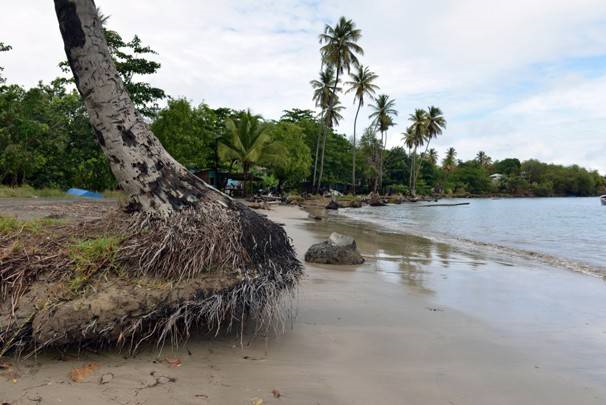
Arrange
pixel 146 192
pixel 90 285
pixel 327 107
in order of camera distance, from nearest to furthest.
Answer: pixel 90 285 → pixel 146 192 → pixel 327 107

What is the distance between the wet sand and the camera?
2875mm

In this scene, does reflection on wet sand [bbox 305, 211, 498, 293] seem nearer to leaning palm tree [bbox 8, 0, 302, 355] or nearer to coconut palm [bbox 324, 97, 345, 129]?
leaning palm tree [bbox 8, 0, 302, 355]

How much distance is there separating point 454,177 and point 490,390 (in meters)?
95.9

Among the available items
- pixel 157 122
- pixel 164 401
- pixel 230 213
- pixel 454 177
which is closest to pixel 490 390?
pixel 164 401

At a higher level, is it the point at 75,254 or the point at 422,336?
the point at 75,254

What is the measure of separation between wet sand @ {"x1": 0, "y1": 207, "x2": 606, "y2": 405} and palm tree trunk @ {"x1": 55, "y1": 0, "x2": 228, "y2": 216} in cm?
133

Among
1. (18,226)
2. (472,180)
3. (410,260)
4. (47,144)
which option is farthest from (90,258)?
(472,180)

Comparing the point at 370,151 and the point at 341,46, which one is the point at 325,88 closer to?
the point at 341,46

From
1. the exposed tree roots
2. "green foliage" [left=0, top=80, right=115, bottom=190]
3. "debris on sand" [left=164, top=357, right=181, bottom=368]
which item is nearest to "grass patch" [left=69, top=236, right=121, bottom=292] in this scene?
the exposed tree roots

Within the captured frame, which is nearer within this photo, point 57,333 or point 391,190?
point 57,333

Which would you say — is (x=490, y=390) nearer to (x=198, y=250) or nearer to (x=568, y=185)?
(x=198, y=250)

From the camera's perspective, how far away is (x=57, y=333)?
303 cm

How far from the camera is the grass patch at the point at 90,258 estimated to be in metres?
3.26

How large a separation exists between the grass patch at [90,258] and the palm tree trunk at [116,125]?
52cm
